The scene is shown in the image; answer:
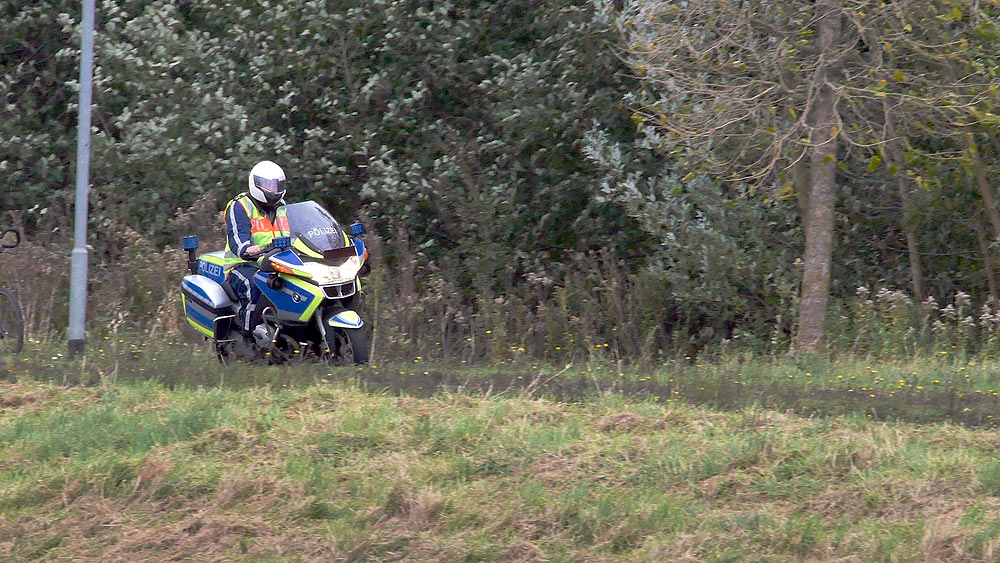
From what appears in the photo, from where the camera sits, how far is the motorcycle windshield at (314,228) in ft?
36.0

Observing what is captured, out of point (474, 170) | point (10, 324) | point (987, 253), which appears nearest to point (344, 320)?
point (10, 324)

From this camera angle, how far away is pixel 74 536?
20.4ft

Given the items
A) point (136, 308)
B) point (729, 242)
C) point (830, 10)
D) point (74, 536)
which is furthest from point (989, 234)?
point (74, 536)

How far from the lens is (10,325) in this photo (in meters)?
12.2

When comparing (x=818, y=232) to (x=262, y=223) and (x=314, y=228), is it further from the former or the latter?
(x=262, y=223)

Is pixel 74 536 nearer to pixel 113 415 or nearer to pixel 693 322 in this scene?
pixel 113 415

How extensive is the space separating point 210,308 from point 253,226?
0.93m

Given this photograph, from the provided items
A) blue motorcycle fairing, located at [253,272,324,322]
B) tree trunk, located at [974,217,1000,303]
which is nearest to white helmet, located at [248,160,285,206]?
blue motorcycle fairing, located at [253,272,324,322]

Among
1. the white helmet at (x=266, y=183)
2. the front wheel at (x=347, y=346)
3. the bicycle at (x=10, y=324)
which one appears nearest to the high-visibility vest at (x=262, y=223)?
the white helmet at (x=266, y=183)

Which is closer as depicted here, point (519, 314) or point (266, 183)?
point (266, 183)

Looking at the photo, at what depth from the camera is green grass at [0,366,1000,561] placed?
19.4 ft

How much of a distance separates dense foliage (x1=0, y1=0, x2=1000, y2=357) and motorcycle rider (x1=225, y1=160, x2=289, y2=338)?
248 cm

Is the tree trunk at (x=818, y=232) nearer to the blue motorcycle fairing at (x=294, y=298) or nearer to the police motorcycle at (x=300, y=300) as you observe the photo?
the police motorcycle at (x=300, y=300)

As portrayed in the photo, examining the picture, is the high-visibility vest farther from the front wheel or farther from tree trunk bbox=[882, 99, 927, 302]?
tree trunk bbox=[882, 99, 927, 302]
